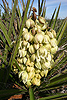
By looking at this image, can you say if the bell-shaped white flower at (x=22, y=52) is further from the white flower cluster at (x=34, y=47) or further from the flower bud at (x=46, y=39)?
the flower bud at (x=46, y=39)

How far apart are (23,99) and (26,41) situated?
2.50ft

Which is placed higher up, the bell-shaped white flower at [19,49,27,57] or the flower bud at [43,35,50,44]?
the flower bud at [43,35,50,44]

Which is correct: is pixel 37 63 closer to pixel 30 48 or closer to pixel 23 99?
pixel 30 48

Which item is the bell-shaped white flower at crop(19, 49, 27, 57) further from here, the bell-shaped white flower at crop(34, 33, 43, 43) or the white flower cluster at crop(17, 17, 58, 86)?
the bell-shaped white flower at crop(34, 33, 43, 43)

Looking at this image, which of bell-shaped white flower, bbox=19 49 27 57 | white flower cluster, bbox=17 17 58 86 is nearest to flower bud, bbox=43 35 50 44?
white flower cluster, bbox=17 17 58 86

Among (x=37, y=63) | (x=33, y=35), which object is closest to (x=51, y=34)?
(x=33, y=35)

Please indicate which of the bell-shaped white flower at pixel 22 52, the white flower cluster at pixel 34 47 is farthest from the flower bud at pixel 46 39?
the bell-shaped white flower at pixel 22 52

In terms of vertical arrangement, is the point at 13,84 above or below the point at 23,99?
above

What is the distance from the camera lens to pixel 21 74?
93 centimetres

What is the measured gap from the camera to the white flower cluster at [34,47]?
78 centimetres

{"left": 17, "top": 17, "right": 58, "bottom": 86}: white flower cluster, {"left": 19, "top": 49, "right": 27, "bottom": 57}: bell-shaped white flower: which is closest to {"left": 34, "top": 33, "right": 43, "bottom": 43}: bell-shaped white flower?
{"left": 17, "top": 17, "right": 58, "bottom": 86}: white flower cluster

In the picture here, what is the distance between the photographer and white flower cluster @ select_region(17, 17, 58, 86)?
776 mm

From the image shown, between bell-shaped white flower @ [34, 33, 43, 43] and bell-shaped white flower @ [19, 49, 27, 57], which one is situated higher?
bell-shaped white flower @ [34, 33, 43, 43]

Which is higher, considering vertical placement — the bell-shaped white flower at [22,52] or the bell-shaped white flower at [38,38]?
the bell-shaped white flower at [38,38]
